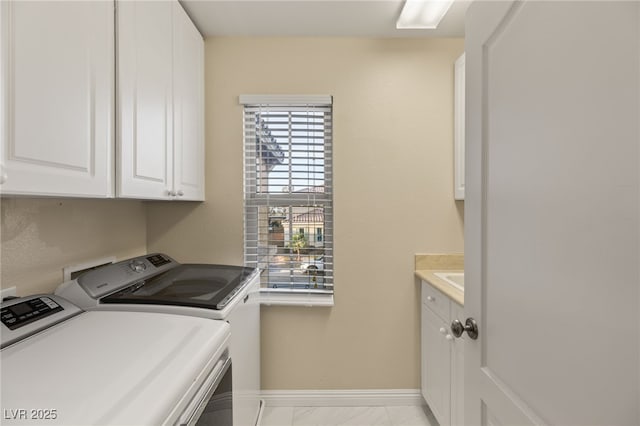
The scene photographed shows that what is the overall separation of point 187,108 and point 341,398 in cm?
203

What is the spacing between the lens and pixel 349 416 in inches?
73.7

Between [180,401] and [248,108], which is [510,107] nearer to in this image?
[180,401]

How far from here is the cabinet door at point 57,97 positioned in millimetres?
749

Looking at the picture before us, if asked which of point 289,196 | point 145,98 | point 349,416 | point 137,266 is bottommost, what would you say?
point 349,416

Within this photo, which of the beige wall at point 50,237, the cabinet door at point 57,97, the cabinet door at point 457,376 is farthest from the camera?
the cabinet door at point 457,376

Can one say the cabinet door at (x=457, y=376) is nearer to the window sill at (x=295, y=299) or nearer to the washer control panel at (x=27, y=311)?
the window sill at (x=295, y=299)

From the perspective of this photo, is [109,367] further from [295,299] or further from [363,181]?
[363,181]

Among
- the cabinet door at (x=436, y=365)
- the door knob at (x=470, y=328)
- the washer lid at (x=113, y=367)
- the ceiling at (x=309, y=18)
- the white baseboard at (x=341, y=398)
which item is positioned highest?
the ceiling at (x=309, y=18)

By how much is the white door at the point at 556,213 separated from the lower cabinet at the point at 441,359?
52cm

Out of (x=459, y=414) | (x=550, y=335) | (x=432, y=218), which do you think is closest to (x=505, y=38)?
(x=550, y=335)

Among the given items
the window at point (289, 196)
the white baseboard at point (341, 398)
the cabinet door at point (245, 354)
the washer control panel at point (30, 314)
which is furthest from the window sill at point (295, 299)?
the washer control panel at point (30, 314)

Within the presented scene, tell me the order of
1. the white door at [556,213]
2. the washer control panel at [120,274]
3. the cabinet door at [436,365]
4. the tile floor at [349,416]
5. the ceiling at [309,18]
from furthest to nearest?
1. the tile floor at [349,416]
2. the ceiling at [309,18]
3. the cabinet door at [436,365]
4. the washer control panel at [120,274]
5. the white door at [556,213]

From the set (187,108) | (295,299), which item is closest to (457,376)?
(295,299)

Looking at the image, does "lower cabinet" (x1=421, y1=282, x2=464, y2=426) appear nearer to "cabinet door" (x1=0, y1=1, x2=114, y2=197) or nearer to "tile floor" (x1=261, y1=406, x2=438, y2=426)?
"tile floor" (x1=261, y1=406, x2=438, y2=426)
